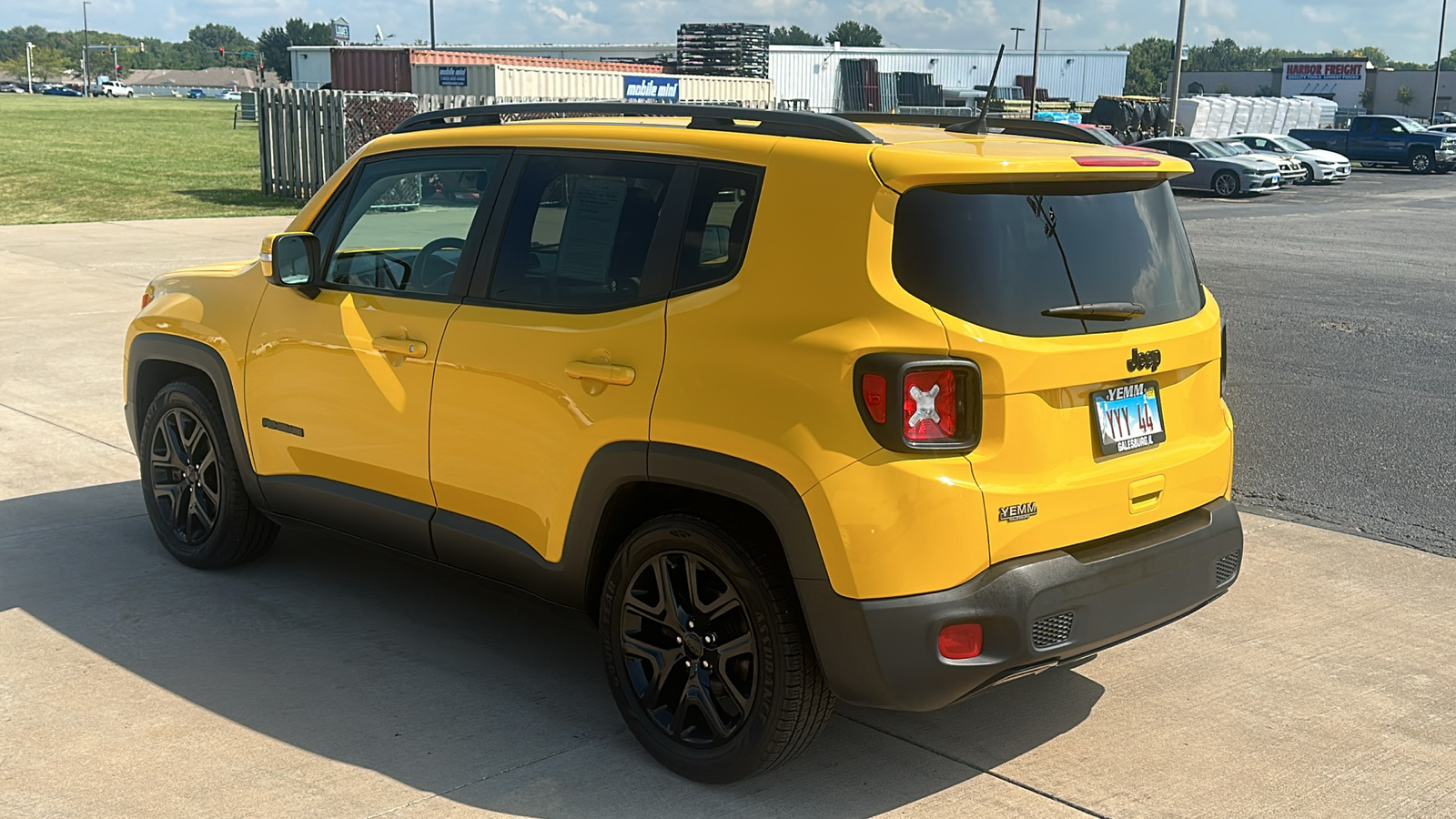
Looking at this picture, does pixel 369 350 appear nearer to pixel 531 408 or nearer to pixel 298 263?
pixel 298 263

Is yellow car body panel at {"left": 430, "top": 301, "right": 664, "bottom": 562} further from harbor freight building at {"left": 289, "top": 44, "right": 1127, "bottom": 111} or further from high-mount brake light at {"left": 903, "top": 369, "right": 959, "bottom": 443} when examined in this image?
harbor freight building at {"left": 289, "top": 44, "right": 1127, "bottom": 111}

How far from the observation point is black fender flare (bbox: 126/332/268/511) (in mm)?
5172

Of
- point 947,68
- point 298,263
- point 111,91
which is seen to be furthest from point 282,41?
point 298,263

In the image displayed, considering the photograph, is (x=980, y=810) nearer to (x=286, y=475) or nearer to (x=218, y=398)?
(x=286, y=475)

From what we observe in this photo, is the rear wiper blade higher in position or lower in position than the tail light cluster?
higher

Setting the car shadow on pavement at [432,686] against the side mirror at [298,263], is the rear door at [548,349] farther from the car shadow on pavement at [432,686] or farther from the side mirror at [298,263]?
the side mirror at [298,263]

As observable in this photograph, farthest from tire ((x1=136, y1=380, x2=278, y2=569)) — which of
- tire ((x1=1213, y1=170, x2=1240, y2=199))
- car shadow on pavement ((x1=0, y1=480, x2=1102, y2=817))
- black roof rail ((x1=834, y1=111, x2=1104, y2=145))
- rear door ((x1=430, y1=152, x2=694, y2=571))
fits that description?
tire ((x1=1213, y1=170, x2=1240, y2=199))

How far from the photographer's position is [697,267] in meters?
3.77

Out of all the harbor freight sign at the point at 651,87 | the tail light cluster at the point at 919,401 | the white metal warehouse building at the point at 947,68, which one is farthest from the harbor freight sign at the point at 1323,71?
the tail light cluster at the point at 919,401

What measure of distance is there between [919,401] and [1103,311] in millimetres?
679

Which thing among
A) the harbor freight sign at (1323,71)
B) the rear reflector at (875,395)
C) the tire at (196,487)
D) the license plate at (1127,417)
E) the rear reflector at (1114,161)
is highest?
the harbor freight sign at (1323,71)

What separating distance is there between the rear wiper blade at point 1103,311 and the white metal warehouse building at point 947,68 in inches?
2055

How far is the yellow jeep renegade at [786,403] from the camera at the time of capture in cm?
338

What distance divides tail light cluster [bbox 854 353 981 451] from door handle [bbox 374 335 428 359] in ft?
5.45
